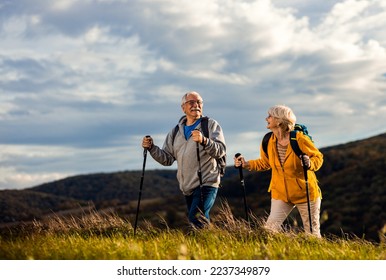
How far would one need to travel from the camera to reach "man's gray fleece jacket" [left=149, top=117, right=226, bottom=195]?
859 centimetres

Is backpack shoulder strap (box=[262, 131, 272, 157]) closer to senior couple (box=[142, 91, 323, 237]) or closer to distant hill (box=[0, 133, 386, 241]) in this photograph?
senior couple (box=[142, 91, 323, 237])

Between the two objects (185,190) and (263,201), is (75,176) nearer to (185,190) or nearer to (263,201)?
(263,201)

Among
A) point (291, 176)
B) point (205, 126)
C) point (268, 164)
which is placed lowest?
point (291, 176)

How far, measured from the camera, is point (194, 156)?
887 centimetres

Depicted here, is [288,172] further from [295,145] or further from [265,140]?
[265,140]

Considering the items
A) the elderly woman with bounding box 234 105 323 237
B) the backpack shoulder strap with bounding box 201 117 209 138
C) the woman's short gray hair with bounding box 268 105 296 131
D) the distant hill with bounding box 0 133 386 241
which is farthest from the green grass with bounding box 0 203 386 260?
the distant hill with bounding box 0 133 386 241

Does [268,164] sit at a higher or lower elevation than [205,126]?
lower

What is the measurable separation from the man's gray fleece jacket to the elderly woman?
0.83m

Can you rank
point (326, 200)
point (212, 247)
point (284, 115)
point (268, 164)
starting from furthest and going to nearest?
point (326, 200) → point (268, 164) → point (284, 115) → point (212, 247)

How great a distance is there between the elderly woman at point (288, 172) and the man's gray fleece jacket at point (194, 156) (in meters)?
0.83

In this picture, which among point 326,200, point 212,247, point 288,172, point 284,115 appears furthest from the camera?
point 326,200

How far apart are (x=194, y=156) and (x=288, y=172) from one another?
1.51 metres

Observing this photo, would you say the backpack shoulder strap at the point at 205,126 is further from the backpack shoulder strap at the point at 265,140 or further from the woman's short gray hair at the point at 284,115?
the woman's short gray hair at the point at 284,115

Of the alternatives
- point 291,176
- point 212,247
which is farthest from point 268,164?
point 212,247
